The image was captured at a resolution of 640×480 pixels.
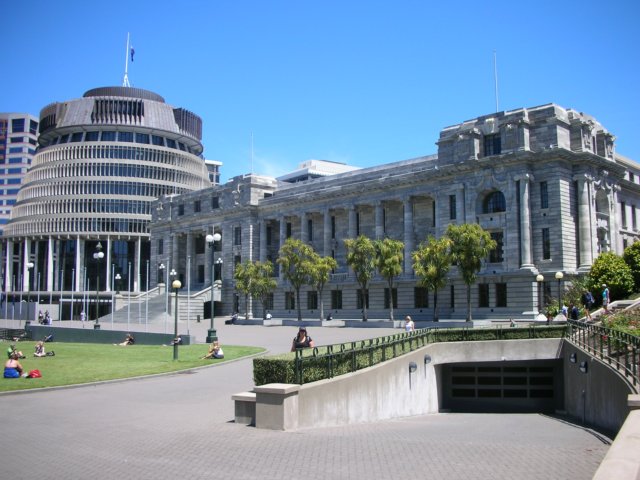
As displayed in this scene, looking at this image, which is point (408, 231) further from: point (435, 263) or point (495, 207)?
point (435, 263)

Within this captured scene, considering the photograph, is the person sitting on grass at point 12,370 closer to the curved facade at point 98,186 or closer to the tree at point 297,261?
the tree at point 297,261

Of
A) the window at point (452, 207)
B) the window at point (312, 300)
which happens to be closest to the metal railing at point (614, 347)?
the window at point (452, 207)

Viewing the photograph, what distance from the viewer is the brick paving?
12047 mm

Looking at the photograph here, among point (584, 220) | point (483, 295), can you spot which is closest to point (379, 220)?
point (483, 295)

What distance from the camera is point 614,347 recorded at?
2194 cm

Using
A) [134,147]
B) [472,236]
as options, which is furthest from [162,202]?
→ [472,236]

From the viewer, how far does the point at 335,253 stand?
81.6 m

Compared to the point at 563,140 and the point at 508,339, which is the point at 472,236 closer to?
the point at 563,140

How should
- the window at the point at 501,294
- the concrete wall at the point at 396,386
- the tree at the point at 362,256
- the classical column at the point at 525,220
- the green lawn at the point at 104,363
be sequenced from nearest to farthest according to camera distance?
the concrete wall at the point at 396,386
the green lawn at the point at 104,363
the classical column at the point at 525,220
the window at the point at 501,294
the tree at the point at 362,256

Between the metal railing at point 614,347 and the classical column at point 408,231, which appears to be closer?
the metal railing at point 614,347

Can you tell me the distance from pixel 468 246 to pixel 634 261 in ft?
42.9

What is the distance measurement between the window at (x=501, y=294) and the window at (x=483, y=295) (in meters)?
1.40

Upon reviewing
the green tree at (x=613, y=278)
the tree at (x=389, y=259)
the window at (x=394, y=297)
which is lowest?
the window at (x=394, y=297)

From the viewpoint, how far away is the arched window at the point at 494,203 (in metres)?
63.2
